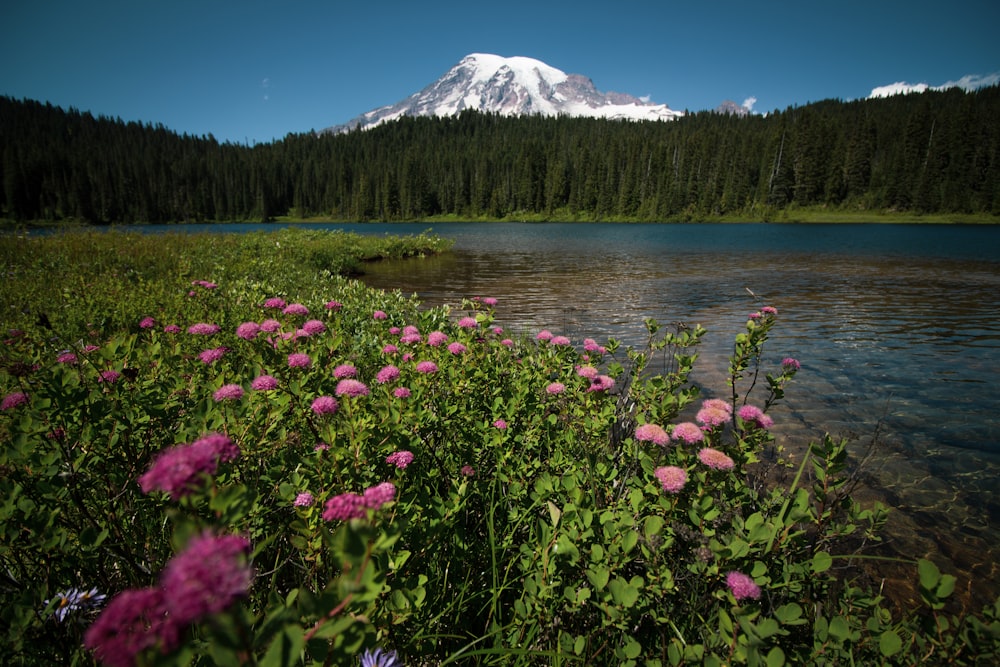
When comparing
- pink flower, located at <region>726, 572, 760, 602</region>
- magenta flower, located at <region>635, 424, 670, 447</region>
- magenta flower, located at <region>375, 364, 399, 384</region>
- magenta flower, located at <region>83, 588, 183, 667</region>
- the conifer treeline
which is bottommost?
pink flower, located at <region>726, 572, 760, 602</region>

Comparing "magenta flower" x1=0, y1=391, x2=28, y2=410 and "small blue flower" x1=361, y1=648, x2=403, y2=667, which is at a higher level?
"magenta flower" x1=0, y1=391, x2=28, y2=410

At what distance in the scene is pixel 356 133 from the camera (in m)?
181

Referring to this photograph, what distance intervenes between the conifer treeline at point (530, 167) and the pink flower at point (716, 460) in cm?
9792

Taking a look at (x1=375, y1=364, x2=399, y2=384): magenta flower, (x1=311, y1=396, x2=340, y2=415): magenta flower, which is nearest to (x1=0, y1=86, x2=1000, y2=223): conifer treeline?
(x1=375, y1=364, x2=399, y2=384): magenta flower

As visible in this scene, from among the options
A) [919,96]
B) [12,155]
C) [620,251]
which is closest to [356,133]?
[12,155]

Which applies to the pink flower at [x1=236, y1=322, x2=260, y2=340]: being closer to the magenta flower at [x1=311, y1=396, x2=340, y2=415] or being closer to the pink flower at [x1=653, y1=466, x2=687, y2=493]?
the magenta flower at [x1=311, y1=396, x2=340, y2=415]

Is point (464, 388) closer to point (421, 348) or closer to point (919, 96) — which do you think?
point (421, 348)

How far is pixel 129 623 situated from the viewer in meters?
0.61

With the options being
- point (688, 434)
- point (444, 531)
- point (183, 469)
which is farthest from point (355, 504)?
point (688, 434)

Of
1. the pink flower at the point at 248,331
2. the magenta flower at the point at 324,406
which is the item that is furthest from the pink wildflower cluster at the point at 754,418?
the pink flower at the point at 248,331

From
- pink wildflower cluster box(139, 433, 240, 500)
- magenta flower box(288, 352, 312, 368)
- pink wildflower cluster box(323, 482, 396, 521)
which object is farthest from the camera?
magenta flower box(288, 352, 312, 368)

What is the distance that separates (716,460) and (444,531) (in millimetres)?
1440

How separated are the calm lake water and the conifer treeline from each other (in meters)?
70.4

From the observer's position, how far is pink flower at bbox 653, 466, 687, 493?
206 centimetres
